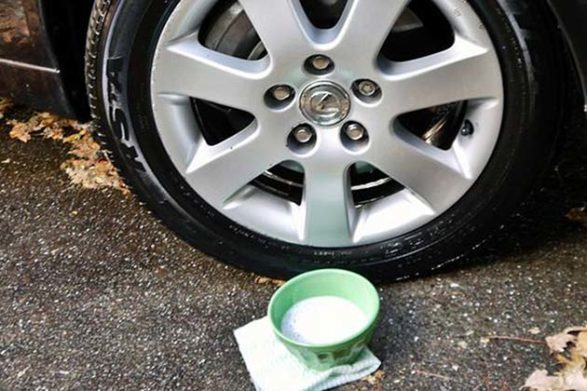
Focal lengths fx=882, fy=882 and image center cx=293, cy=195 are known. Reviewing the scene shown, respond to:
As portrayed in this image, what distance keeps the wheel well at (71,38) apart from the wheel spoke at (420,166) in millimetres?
785

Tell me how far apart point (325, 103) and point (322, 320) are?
49cm

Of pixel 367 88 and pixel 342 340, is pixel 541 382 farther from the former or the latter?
pixel 367 88

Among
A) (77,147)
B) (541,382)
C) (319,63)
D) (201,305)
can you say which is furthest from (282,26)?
(77,147)

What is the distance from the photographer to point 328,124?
193 centimetres

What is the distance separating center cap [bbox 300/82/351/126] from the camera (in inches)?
74.0

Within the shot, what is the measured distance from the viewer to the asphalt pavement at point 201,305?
1.96 m

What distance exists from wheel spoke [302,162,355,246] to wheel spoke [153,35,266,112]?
0.22 m

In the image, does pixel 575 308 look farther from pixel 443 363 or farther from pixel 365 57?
pixel 365 57

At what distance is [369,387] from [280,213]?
0.46 metres

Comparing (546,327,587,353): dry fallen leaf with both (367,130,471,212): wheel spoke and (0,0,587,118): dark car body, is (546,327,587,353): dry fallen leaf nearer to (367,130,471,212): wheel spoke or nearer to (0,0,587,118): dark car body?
(367,130,471,212): wheel spoke

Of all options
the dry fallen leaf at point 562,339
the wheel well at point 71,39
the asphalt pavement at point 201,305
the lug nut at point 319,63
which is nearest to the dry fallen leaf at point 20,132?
the asphalt pavement at point 201,305

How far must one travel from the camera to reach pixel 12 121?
9.61 ft

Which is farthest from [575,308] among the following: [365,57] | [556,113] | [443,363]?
[365,57]

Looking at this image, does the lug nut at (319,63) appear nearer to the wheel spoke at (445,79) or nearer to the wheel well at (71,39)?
the wheel spoke at (445,79)
